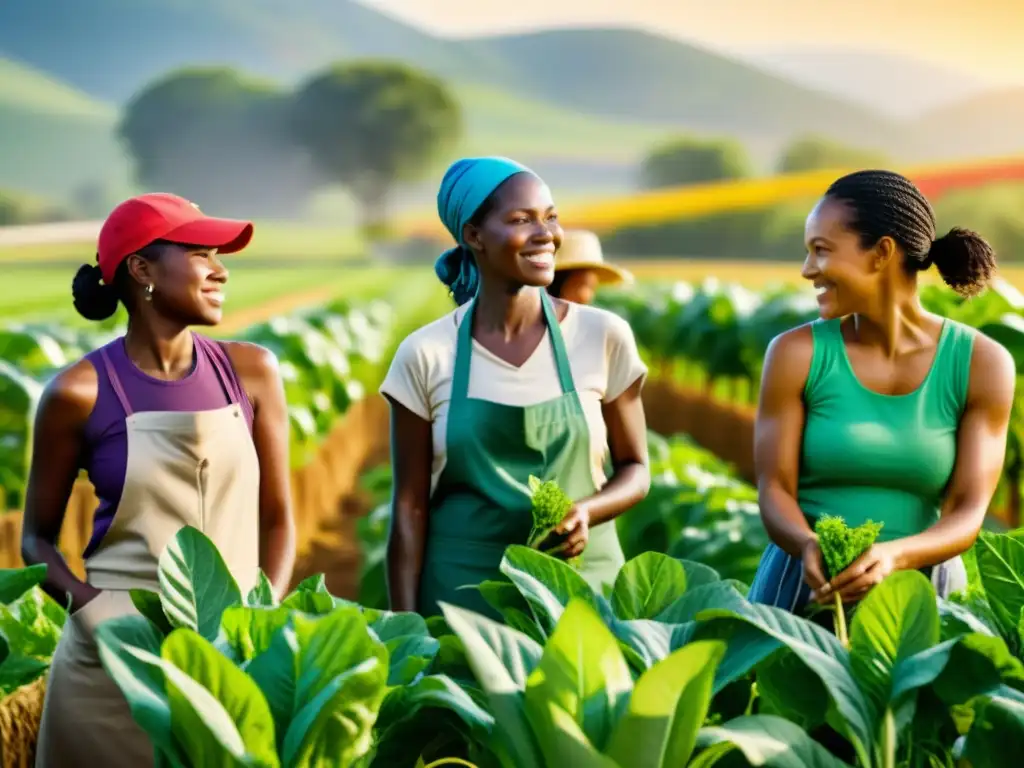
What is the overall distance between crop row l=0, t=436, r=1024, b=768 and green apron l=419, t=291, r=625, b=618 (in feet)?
2.37

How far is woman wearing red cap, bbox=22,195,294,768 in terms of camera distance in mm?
2527

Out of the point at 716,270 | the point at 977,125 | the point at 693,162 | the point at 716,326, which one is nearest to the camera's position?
the point at 716,326

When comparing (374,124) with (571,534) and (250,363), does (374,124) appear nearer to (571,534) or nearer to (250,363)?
(250,363)

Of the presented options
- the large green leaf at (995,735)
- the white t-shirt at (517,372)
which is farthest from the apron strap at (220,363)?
the large green leaf at (995,735)

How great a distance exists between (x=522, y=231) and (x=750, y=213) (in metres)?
47.6

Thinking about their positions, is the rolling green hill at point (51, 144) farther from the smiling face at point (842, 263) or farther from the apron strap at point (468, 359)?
the smiling face at point (842, 263)

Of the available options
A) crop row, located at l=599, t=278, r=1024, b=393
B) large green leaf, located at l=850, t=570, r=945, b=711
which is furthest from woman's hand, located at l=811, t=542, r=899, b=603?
crop row, located at l=599, t=278, r=1024, b=393

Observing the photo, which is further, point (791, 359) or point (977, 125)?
point (977, 125)

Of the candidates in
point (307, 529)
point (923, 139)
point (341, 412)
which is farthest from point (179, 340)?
point (923, 139)

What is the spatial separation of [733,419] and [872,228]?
8.91m

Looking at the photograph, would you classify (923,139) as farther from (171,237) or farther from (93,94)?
(171,237)

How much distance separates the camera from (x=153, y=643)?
1.82 metres

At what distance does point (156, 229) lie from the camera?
262 centimetres

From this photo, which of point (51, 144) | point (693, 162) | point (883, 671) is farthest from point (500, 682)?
point (51, 144)
